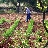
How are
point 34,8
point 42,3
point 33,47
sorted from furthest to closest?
point 34,8
point 42,3
point 33,47

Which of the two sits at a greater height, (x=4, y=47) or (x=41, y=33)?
(x=4, y=47)

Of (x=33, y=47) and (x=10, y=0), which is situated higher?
A: (x=33, y=47)

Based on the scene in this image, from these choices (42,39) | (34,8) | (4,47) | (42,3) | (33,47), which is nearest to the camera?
(4,47)

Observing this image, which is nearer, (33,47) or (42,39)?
(33,47)

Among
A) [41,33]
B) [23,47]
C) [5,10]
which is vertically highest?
[23,47]

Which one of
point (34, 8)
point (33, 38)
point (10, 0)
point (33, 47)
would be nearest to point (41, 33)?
point (33, 38)

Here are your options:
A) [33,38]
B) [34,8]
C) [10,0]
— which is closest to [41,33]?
[33,38]

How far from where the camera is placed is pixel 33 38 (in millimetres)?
17219

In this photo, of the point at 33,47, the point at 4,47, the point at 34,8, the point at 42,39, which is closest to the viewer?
the point at 4,47

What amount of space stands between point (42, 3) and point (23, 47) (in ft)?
20.6

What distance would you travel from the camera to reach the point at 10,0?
42.8 metres

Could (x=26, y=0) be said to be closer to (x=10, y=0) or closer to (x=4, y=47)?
(x=10, y=0)

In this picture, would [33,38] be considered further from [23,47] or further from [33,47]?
[23,47]

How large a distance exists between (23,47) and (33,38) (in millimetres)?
4108
